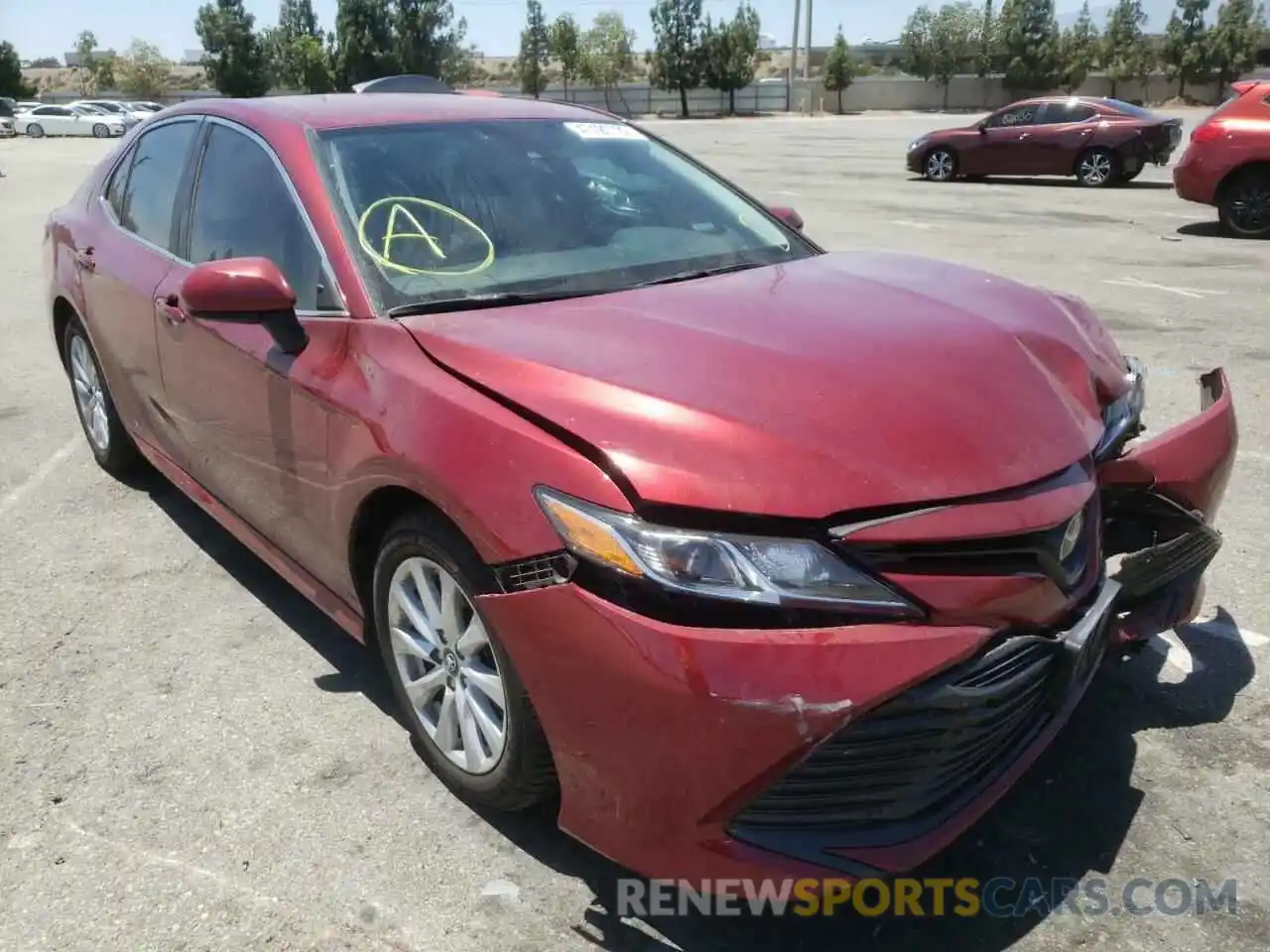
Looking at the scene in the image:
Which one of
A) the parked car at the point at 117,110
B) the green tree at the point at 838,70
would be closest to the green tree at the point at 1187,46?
the green tree at the point at 838,70

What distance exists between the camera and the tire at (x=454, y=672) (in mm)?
2311

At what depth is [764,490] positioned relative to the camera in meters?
2.02

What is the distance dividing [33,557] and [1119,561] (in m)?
3.87

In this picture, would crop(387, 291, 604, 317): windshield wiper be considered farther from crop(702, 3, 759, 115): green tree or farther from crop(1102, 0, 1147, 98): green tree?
crop(1102, 0, 1147, 98): green tree

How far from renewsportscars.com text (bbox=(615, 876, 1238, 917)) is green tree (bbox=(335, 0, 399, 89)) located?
77959mm

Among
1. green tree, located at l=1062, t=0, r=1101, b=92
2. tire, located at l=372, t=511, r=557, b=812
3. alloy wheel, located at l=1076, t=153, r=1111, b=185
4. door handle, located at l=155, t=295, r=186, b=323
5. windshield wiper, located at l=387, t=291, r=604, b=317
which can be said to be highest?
green tree, located at l=1062, t=0, r=1101, b=92

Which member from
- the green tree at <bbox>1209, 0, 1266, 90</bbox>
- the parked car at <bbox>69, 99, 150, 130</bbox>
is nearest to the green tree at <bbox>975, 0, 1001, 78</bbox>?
the green tree at <bbox>1209, 0, 1266, 90</bbox>

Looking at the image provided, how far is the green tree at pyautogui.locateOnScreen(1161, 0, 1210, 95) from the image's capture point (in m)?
65.8

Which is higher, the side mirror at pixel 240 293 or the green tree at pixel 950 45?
the green tree at pixel 950 45

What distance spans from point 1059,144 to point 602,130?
52.1ft

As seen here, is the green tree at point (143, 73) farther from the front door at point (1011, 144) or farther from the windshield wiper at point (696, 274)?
the windshield wiper at point (696, 274)

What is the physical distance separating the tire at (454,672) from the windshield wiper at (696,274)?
0.96 m

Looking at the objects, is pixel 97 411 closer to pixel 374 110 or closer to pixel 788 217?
pixel 374 110

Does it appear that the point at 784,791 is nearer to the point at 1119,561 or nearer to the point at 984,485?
the point at 984,485
